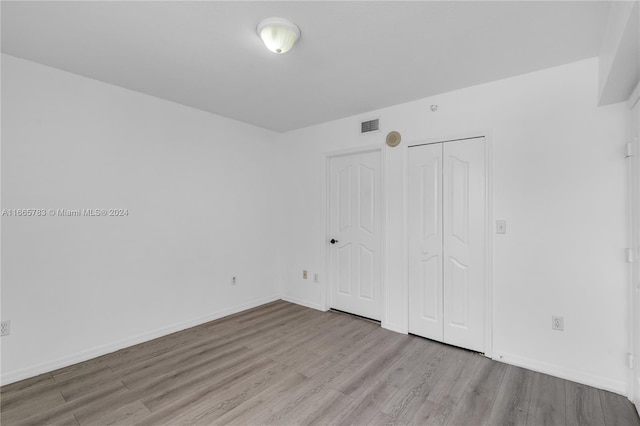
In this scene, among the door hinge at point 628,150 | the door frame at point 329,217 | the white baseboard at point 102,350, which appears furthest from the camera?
the door frame at point 329,217

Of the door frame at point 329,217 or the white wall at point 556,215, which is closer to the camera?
the white wall at point 556,215

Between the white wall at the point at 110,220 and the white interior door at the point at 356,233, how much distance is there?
4.02 ft

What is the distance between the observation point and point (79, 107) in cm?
257

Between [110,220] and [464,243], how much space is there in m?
3.46

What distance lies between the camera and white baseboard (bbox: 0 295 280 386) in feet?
7.35

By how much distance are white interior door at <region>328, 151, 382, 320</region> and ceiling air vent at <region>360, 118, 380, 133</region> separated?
275 millimetres

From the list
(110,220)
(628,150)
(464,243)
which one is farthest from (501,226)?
(110,220)

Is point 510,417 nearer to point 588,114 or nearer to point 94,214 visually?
point 588,114

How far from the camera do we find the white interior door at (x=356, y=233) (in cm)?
346

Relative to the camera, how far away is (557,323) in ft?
7.55

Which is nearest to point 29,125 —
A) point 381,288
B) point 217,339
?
point 217,339

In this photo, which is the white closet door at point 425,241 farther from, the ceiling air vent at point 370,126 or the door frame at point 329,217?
the ceiling air vent at point 370,126

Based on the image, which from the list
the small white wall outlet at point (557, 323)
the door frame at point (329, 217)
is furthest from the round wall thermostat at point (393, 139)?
the small white wall outlet at point (557, 323)

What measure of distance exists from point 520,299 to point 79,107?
14.0 ft
